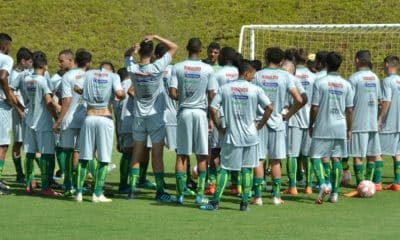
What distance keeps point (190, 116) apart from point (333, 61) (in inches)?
86.2

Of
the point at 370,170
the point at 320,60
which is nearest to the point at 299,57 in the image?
the point at 320,60

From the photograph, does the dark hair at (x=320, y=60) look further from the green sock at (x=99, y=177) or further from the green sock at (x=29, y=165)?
the green sock at (x=29, y=165)

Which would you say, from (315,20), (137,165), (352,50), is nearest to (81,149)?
(137,165)

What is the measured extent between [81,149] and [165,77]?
7.10ft

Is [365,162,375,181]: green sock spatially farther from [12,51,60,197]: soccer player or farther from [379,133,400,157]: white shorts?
[12,51,60,197]: soccer player

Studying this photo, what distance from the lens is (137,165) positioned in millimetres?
13484

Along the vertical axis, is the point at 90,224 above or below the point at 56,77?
below

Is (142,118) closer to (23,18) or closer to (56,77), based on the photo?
(56,77)

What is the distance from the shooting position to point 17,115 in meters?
15.5

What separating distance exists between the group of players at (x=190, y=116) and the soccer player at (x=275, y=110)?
0.6 inches

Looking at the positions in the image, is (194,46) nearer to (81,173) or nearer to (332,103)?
(332,103)

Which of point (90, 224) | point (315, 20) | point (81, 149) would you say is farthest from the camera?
point (315, 20)

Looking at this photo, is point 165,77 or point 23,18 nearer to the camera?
point 165,77

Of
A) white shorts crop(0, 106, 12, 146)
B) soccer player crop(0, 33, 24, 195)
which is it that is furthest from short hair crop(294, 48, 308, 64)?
white shorts crop(0, 106, 12, 146)
